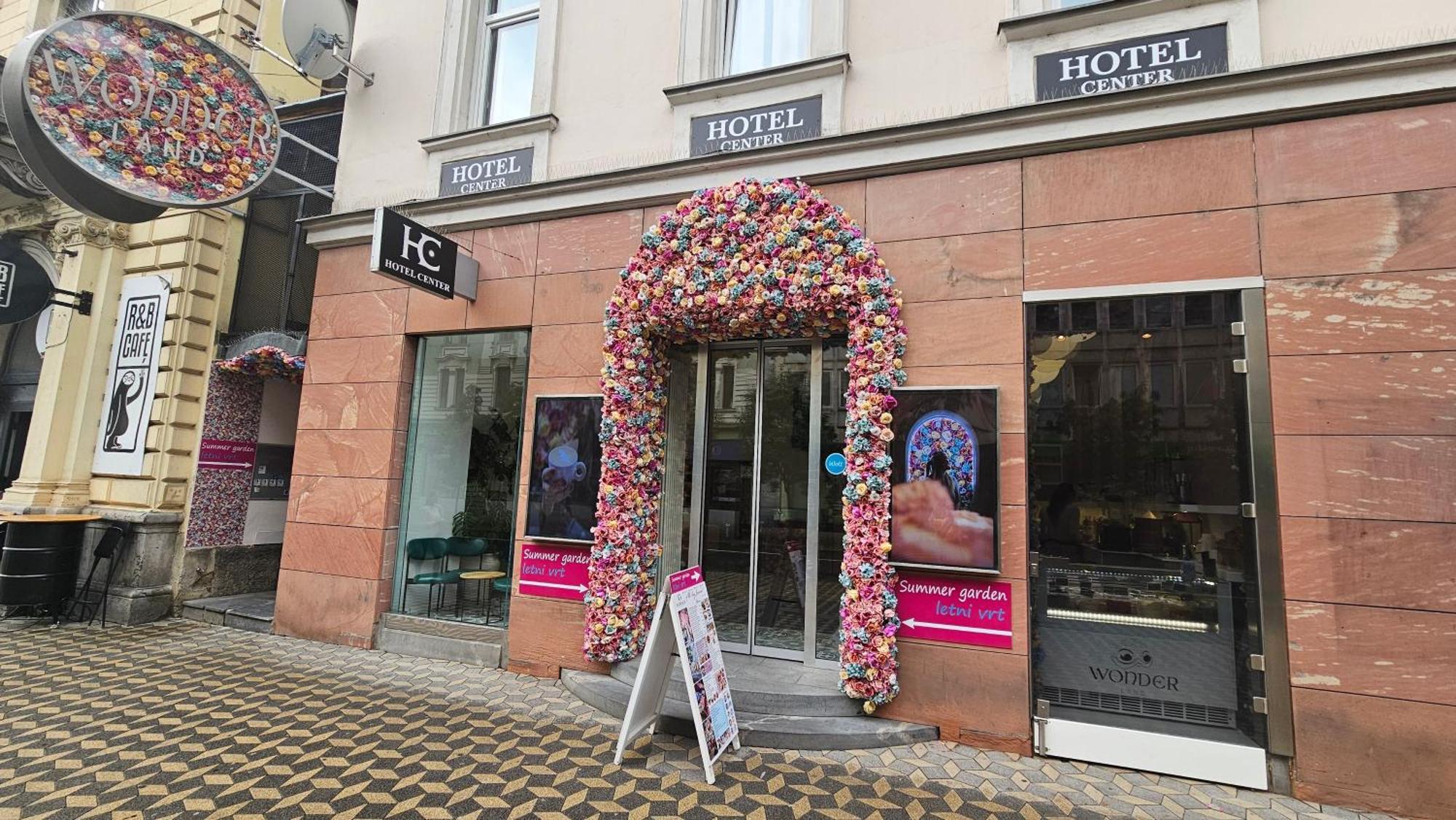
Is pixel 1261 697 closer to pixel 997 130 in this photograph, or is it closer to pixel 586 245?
pixel 997 130

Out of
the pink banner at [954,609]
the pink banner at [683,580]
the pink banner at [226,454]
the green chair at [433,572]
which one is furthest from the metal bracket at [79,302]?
the pink banner at [954,609]

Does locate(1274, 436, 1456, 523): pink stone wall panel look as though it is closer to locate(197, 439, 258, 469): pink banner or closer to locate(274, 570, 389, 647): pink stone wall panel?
locate(274, 570, 389, 647): pink stone wall panel

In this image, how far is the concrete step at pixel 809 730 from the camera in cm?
446

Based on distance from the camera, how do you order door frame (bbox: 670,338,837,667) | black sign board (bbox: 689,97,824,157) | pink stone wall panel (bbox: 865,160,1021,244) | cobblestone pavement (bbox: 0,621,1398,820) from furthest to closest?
black sign board (bbox: 689,97,824,157) → door frame (bbox: 670,338,837,667) → pink stone wall panel (bbox: 865,160,1021,244) → cobblestone pavement (bbox: 0,621,1398,820)

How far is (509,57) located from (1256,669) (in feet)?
27.7

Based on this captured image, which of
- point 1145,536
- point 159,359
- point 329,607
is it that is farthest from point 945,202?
point 159,359

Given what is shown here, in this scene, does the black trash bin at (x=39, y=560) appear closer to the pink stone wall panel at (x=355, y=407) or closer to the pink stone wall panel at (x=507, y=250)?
the pink stone wall panel at (x=355, y=407)

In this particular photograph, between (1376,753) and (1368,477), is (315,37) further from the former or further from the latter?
(1376,753)

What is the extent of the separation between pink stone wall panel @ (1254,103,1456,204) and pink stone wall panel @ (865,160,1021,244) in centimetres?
153

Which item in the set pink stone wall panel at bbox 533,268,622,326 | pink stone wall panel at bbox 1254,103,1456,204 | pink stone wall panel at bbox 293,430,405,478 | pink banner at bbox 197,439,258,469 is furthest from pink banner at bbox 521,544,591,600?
pink stone wall panel at bbox 1254,103,1456,204

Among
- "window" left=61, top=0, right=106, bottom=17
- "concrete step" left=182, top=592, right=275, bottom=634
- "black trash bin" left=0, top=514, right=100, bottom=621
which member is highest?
"window" left=61, top=0, right=106, bottom=17

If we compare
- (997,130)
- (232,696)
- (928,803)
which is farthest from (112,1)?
(928,803)

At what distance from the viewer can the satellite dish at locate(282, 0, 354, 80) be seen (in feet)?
Result: 23.7

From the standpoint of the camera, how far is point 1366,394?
392 cm
